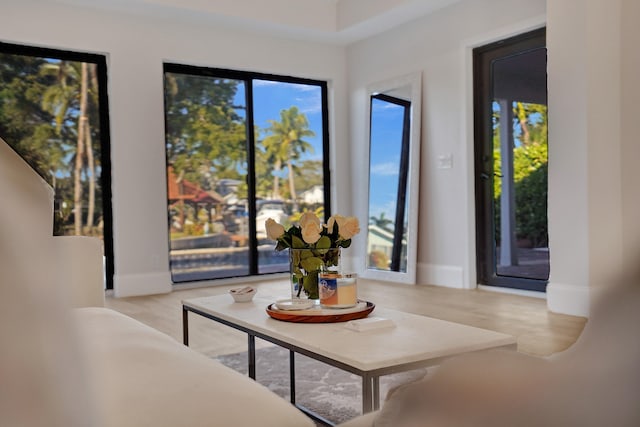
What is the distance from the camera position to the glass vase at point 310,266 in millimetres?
1954

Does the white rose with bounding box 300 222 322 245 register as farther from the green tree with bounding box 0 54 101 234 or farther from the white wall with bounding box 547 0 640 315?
the green tree with bounding box 0 54 101 234

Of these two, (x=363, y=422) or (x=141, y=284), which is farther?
(x=141, y=284)

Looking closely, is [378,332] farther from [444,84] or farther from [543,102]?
[444,84]

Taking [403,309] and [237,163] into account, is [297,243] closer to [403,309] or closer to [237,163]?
[403,309]

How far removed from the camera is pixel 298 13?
18.1 feet

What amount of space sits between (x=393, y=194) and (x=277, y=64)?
171cm

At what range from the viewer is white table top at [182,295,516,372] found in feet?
4.25

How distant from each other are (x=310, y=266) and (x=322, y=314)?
0.24 m

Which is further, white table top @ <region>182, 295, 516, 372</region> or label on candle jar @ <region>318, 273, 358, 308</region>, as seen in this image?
label on candle jar @ <region>318, 273, 358, 308</region>

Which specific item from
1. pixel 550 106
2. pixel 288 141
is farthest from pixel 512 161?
pixel 288 141

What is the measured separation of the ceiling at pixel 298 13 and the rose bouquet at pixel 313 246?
11.5 feet

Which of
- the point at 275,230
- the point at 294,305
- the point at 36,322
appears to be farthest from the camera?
the point at 275,230

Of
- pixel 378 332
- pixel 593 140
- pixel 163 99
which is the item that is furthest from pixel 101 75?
pixel 378 332

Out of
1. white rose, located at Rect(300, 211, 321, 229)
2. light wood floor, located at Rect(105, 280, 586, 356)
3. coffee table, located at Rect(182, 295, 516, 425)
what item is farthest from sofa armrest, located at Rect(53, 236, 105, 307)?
light wood floor, located at Rect(105, 280, 586, 356)
